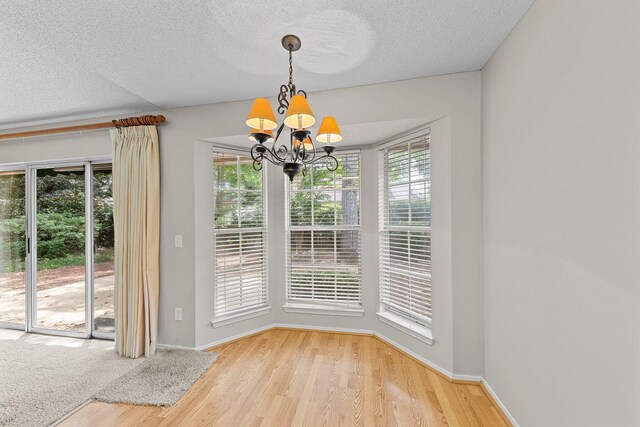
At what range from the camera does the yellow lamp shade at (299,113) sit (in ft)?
4.27

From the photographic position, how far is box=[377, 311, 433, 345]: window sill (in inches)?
93.9

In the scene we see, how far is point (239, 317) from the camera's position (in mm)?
2979

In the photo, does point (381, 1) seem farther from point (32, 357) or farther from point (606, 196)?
point (32, 357)

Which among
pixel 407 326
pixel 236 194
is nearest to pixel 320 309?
pixel 407 326

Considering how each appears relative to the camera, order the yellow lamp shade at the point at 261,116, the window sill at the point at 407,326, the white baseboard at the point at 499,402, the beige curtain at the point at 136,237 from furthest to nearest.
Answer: the beige curtain at the point at 136,237 → the window sill at the point at 407,326 → the white baseboard at the point at 499,402 → the yellow lamp shade at the point at 261,116

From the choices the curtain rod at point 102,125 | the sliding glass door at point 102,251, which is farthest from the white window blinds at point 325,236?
the sliding glass door at point 102,251

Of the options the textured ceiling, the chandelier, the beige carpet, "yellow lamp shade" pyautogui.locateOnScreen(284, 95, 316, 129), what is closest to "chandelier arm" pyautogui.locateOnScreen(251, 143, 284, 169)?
the chandelier

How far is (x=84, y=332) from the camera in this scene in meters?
3.12

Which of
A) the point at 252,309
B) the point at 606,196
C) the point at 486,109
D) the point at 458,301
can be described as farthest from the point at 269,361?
the point at 486,109

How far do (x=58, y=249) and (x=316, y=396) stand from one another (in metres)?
3.54

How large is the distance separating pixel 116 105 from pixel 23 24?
1138 millimetres

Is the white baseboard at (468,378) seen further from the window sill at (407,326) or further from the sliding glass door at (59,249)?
the sliding glass door at (59,249)

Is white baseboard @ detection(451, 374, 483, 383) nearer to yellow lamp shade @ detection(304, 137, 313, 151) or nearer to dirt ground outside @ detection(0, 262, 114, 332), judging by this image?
yellow lamp shade @ detection(304, 137, 313, 151)

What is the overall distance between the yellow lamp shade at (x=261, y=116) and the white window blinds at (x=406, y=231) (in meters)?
1.62
